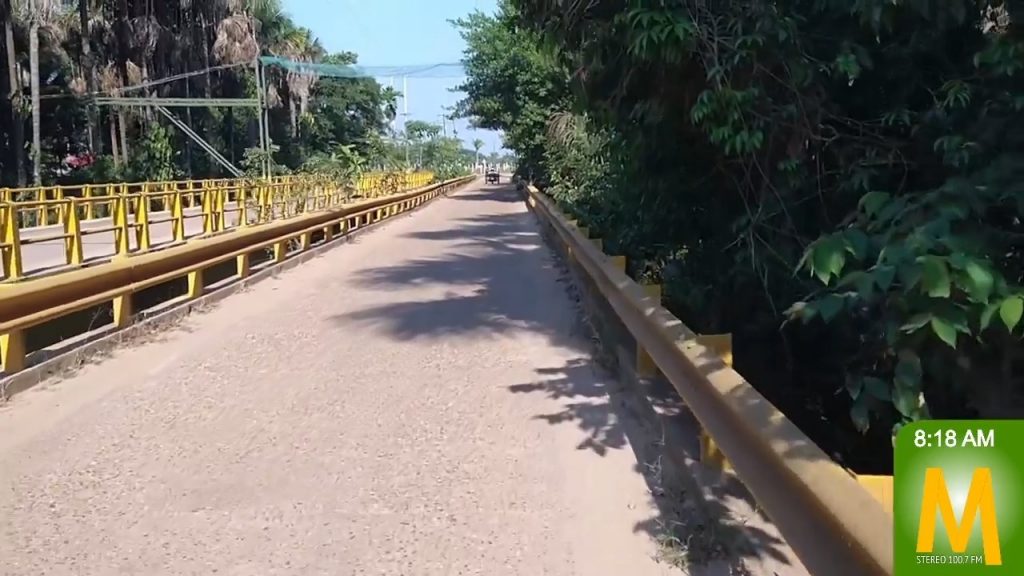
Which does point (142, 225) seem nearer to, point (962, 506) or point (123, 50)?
point (962, 506)

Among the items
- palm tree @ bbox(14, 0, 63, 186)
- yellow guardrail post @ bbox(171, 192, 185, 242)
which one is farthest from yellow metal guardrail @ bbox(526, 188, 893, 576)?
palm tree @ bbox(14, 0, 63, 186)

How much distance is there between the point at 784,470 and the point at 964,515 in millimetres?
781

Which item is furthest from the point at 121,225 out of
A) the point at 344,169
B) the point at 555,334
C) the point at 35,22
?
the point at 35,22

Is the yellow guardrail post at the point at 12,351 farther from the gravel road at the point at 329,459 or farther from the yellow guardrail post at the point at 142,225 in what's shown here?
the yellow guardrail post at the point at 142,225

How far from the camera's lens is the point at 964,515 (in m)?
2.24

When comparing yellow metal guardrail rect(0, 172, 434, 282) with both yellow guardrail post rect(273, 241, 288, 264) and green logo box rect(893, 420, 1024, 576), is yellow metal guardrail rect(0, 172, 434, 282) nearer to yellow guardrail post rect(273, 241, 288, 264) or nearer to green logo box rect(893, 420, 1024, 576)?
yellow guardrail post rect(273, 241, 288, 264)

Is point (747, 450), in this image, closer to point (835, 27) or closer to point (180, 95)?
point (835, 27)

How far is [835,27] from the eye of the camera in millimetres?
5125

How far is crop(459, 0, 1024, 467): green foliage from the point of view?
3213 mm

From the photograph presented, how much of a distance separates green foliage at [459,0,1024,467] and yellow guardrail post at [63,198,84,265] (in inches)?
337

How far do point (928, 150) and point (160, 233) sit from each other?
20.7 meters

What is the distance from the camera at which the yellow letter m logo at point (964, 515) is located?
2.23 metres

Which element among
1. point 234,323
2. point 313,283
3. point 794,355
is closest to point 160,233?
point 313,283

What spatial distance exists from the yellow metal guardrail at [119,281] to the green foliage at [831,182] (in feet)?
13.6
